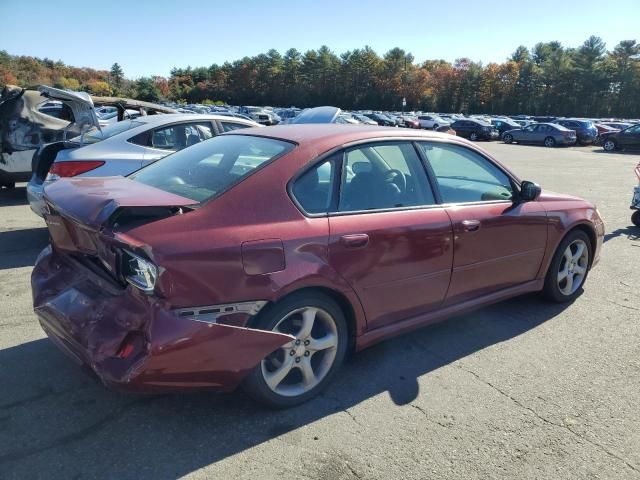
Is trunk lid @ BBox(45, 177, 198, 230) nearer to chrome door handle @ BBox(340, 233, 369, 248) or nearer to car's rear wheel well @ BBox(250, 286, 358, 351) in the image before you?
car's rear wheel well @ BBox(250, 286, 358, 351)

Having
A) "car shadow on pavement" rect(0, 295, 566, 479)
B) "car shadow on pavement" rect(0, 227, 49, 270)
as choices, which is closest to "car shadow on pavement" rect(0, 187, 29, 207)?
"car shadow on pavement" rect(0, 227, 49, 270)

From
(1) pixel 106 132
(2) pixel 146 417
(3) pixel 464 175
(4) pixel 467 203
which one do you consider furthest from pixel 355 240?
(1) pixel 106 132

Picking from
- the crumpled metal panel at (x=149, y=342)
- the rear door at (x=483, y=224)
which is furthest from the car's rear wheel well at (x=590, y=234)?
the crumpled metal panel at (x=149, y=342)

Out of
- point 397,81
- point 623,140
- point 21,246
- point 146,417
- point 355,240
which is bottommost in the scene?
point 21,246

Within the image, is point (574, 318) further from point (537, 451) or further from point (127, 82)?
point (127, 82)

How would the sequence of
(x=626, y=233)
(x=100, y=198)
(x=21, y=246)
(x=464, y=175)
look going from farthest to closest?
(x=626, y=233), (x=21, y=246), (x=464, y=175), (x=100, y=198)

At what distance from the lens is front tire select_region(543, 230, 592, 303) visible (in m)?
4.41

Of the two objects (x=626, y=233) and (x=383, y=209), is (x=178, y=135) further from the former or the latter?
(x=626, y=233)

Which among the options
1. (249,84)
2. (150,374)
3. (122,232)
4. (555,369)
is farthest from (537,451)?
(249,84)

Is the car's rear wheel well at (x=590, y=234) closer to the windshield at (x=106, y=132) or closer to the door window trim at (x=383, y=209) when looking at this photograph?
the door window trim at (x=383, y=209)

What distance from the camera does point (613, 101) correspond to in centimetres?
6838

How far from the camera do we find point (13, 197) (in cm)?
932

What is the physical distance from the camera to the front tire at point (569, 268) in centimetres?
441

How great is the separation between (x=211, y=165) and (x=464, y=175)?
1.94 metres
